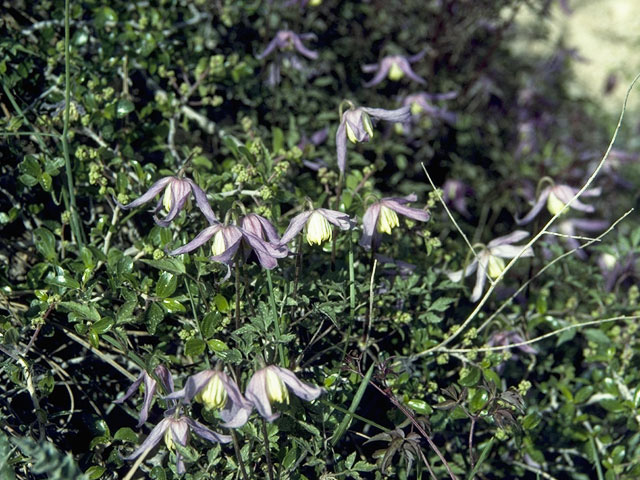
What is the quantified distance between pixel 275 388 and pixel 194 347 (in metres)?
0.30

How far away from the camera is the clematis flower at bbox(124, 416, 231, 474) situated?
4.43 feet

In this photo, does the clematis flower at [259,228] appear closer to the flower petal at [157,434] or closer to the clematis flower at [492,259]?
the flower petal at [157,434]

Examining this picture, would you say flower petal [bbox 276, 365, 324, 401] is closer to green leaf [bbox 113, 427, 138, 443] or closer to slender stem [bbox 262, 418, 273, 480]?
slender stem [bbox 262, 418, 273, 480]

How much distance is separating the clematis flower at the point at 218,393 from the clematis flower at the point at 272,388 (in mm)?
27

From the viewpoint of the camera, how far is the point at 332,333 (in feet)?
5.83

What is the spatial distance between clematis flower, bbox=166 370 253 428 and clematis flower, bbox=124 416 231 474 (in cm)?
10

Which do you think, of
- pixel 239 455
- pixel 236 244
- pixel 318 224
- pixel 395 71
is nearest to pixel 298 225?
pixel 318 224

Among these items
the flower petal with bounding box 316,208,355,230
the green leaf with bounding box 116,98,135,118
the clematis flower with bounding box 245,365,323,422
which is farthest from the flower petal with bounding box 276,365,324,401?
the green leaf with bounding box 116,98,135,118

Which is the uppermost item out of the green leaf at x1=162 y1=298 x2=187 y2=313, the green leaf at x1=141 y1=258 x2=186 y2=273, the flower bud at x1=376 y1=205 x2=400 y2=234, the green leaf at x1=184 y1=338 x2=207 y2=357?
the flower bud at x1=376 y1=205 x2=400 y2=234

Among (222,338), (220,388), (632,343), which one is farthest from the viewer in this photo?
(632,343)

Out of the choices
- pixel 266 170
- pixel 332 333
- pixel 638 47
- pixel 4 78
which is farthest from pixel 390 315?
pixel 638 47

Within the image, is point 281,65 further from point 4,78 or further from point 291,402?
point 291,402

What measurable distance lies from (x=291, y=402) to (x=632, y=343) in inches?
42.8

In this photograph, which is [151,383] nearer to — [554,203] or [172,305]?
[172,305]
